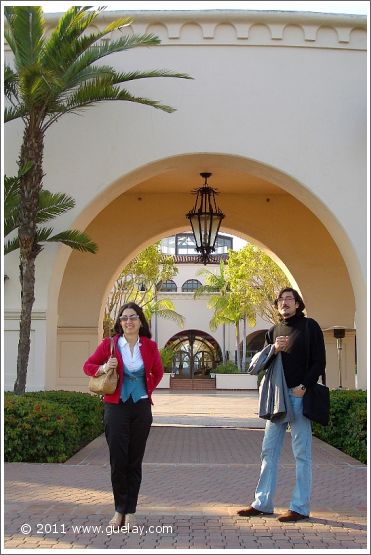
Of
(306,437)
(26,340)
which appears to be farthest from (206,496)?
(26,340)

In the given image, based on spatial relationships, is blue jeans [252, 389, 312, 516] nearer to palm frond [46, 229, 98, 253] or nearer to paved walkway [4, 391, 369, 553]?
paved walkway [4, 391, 369, 553]

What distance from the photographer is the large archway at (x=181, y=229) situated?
14188 mm

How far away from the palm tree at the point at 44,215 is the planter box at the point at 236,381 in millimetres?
25641

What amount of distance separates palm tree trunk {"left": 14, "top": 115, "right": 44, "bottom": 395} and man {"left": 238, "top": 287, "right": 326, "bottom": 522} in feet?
14.9

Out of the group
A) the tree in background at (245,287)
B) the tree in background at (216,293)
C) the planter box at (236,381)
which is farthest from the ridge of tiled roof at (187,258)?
the planter box at (236,381)

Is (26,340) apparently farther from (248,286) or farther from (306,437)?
(248,286)

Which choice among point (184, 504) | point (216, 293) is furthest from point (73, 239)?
point (216, 293)

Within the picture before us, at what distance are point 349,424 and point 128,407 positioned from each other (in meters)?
4.94

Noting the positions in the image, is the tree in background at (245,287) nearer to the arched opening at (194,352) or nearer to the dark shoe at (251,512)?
the arched opening at (194,352)

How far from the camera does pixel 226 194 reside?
1477 centimetres

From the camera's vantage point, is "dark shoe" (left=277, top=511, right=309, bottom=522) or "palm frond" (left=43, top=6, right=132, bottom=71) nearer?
"dark shoe" (left=277, top=511, right=309, bottom=522)

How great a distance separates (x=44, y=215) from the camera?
32.1ft

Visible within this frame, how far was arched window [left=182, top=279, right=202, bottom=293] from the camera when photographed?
4556cm

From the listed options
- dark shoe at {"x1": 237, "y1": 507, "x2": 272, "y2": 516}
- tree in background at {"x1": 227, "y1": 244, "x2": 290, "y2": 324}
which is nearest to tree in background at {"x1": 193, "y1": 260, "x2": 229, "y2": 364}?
tree in background at {"x1": 227, "y1": 244, "x2": 290, "y2": 324}
